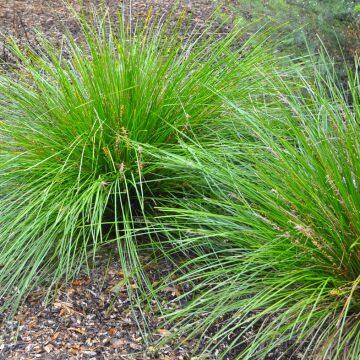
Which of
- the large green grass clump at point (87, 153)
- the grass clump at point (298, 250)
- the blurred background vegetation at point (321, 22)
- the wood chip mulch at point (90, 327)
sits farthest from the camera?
the blurred background vegetation at point (321, 22)

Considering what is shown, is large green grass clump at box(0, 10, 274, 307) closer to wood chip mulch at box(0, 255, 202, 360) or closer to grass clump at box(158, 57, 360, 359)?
wood chip mulch at box(0, 255, 202, 360)

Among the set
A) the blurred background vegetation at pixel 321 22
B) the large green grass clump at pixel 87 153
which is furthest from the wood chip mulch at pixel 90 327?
the blurred background vegetation at pixel 321 22

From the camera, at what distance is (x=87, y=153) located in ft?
11.0

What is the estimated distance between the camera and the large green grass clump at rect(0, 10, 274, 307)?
125 inches

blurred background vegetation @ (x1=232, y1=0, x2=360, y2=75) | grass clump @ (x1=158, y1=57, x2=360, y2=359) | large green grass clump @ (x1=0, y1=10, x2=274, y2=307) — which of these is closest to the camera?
grass clump @ (x1=158, y1=57, x2=360, y2=359)

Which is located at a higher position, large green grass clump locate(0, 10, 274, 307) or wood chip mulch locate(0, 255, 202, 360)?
large green grass clump locate(0, 10, 274, 307)

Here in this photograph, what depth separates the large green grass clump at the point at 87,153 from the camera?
316 cm

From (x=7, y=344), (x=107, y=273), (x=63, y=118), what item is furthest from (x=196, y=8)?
(x=7, y=344)

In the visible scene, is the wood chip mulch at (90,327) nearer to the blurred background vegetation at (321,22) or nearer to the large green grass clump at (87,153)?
the large green grass clump at (87,153)

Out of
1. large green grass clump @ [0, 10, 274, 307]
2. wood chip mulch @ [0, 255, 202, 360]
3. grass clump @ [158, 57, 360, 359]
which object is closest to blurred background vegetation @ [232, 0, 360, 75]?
large green grass clump @ [0, 10, 274, 307]

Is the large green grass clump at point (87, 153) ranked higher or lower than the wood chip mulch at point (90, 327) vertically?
higher

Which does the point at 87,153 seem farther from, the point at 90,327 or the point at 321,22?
the point at 321,22

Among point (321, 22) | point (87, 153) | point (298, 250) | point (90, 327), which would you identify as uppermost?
point (87, 153)

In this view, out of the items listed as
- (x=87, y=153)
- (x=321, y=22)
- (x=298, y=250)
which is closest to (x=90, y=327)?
(x=87, y=153)
